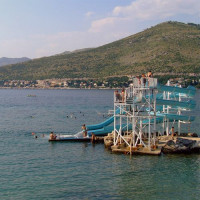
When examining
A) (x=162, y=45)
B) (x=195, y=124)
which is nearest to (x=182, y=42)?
(x=162, y=45)

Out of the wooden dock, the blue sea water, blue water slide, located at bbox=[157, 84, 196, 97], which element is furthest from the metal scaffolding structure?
the blue sea water

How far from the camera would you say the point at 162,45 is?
18450 centimetres

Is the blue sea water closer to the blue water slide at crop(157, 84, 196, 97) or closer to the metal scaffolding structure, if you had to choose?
the metal scaffolding structure

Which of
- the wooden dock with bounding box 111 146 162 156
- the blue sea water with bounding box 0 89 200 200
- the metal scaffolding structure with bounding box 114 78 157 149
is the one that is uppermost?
the metal scaffolding structure with bounding box 114 78 157 149

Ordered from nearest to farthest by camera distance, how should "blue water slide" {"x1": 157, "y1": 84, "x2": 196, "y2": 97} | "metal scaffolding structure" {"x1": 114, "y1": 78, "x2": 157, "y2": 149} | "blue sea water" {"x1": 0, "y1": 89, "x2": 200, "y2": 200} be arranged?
"blue sea water" {"x1": 0, "y1": 89, "x2": 200, "y2": 200} → "metal scaffolding structure" {"x1": 114, "y1": 78, "x2": 157, "y2": 149} → "blue water slide" {"x1": 157, "y1": 84, "x2": 196, "y2": 97}

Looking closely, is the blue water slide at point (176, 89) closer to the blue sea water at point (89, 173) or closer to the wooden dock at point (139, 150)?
the wooden dock at point (139, 150)

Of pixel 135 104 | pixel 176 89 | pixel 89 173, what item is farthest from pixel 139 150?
pixel 176 89

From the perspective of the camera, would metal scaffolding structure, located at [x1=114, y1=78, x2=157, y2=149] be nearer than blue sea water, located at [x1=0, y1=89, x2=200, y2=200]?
No

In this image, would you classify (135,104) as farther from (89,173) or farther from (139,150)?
(89,173)

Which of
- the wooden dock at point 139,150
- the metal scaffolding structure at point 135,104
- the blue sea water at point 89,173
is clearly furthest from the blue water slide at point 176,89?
the blue sea water at point 89,173

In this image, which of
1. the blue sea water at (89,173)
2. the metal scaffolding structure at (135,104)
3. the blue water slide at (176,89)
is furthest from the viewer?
the blue water slide at (176,89)

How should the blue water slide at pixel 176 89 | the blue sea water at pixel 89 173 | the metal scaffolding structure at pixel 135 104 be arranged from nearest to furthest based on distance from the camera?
the blue sea water at pixel 89 173 < the metal scaffolding structure at pixel 135 104 < the blue water slide at pixel 176 89

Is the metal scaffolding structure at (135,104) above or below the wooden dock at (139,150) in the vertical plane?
above

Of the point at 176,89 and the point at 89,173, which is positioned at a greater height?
the point at 176,89
